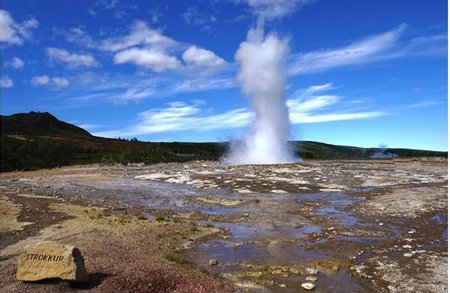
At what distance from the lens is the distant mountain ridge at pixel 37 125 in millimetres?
160375

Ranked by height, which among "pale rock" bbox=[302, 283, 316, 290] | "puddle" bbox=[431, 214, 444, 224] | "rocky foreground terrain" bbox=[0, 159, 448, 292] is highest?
"puddle" bbox=[431, 214, 444, 224]

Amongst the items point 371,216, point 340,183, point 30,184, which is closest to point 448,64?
point 371,216

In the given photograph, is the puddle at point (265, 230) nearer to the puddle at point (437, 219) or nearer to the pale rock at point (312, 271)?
the pale rock at point (312, 271)

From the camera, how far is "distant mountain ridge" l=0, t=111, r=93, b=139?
526ft

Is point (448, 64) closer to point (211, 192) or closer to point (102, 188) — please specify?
point (211, 192)

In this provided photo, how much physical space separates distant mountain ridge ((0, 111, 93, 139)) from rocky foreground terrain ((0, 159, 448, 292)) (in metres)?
132

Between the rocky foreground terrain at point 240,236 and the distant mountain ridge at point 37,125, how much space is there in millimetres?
131777

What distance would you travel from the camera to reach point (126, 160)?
273 ft

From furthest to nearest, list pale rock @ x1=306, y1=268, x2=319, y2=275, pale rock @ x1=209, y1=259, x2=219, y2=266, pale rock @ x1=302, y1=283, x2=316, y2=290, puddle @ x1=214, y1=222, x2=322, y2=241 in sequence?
puddle @ x1=214, y1=222, x2=322, y2=241, pale rock @ x1=209, y1=259, x2=219, y2=266, pale rock @ x1=306, y1=268, x2=319, y2=275, pale rock @ x1=302, y1=283, x2=316, y2=290

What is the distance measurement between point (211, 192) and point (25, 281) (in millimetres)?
25373

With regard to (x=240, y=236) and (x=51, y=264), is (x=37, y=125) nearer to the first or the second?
(x=240, y=236)

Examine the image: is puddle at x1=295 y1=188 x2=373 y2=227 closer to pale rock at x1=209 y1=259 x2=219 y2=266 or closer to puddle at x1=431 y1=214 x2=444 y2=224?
puddle at x1=431 y1=214 x2=444 y2=224

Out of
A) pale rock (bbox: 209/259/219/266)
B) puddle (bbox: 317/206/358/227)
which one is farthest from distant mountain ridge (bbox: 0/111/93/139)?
pale rock (bbox: 209/259/219/266)

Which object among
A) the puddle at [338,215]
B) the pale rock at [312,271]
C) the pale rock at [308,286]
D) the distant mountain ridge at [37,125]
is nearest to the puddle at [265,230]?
the puddle at [338,215]
